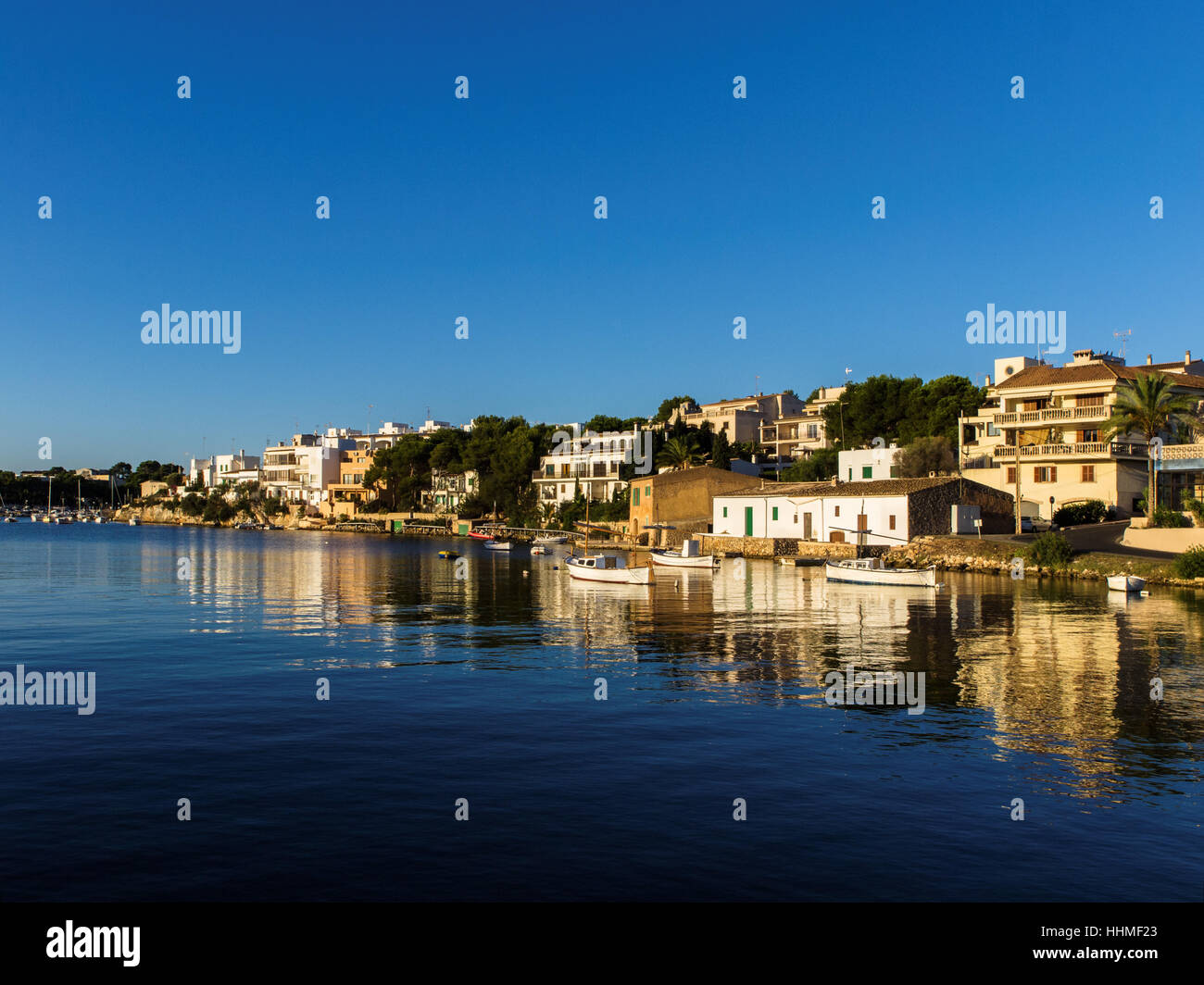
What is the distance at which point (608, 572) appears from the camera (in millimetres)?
59688

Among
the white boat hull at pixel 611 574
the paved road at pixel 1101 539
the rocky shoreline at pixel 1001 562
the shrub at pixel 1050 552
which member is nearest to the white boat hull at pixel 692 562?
the white boat hull at pixel 611 574

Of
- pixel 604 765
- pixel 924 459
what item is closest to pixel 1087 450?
pixel 924 459

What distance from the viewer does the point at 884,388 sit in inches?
4451

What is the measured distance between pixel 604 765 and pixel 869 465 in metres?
79.1

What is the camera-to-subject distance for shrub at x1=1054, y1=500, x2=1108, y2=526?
73.1 m

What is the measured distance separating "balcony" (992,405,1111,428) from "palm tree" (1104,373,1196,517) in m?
3.30

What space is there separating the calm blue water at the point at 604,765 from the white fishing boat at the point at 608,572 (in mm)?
19102

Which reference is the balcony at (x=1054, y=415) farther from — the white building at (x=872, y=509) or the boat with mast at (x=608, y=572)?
the boat with mast at (x=608, y=572)

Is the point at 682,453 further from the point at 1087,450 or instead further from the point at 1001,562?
the point at 1001,562

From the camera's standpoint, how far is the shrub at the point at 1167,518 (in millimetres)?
59906
